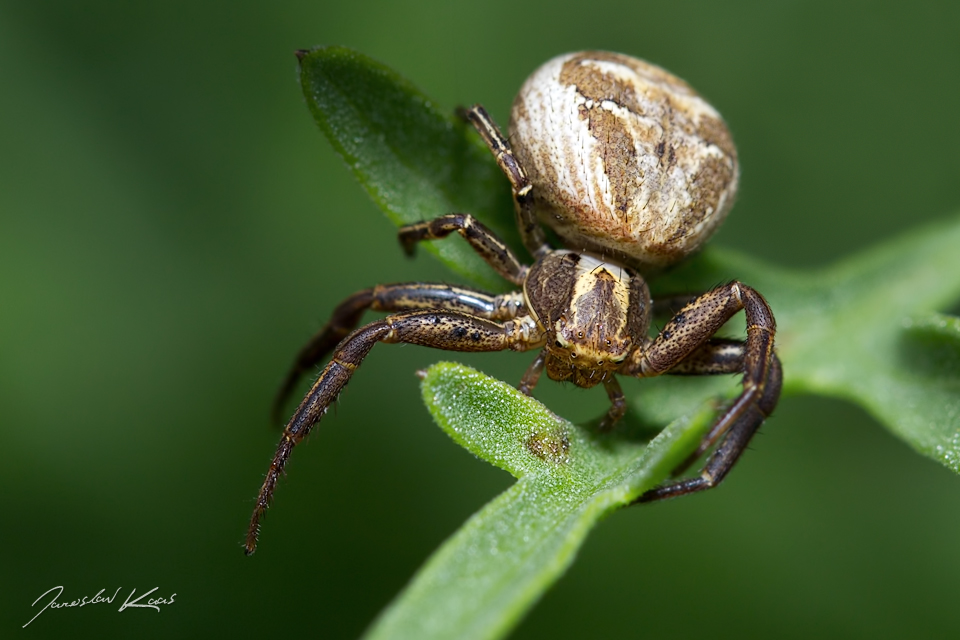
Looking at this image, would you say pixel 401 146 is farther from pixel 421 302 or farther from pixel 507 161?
pixel 421 302

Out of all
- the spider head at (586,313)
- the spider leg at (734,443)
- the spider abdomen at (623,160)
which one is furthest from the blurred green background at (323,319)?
the spider leg at (734,443)

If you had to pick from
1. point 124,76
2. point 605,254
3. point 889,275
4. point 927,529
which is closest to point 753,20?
point 889,275

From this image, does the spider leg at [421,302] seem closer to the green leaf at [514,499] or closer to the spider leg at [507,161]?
the spider leg at [507,161]

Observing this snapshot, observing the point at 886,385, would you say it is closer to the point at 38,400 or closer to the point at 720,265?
the point at 720,265

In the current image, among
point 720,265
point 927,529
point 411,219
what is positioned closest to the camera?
point 411,219

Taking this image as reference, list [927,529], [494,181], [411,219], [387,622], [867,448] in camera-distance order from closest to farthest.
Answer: [387,622], [411,219], [494,181], [927,529], [867,448]
